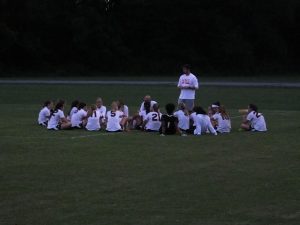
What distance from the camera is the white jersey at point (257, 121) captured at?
20547mm

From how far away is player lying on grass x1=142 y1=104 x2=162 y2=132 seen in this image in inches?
810

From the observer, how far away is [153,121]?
67.7ft

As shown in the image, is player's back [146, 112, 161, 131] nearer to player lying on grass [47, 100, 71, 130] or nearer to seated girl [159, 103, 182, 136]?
seated girl [159, 103, 182, 136]

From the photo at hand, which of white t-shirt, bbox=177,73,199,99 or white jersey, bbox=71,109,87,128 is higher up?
white t-shirt, bbox=177,73,199,99

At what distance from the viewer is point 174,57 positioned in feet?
227

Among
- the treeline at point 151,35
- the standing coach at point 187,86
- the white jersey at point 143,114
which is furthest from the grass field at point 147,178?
the treeline at point 151,35

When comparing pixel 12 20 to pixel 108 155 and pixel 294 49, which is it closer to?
pixel 294 49

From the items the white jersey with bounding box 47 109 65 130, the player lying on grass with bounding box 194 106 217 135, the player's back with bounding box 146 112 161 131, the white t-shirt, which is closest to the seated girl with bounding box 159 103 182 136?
the player lying on grass with bounding box 194 106 217 135

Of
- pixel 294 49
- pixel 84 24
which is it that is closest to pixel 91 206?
pixel 84 24

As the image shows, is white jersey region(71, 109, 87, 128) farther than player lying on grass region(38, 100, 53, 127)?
No

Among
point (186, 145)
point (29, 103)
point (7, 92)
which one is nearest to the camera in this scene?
point (186, 145)

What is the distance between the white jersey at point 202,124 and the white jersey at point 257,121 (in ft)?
4.50

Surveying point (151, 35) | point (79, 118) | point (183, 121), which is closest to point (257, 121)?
point (183, 121)

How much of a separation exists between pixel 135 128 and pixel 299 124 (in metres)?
5.24
